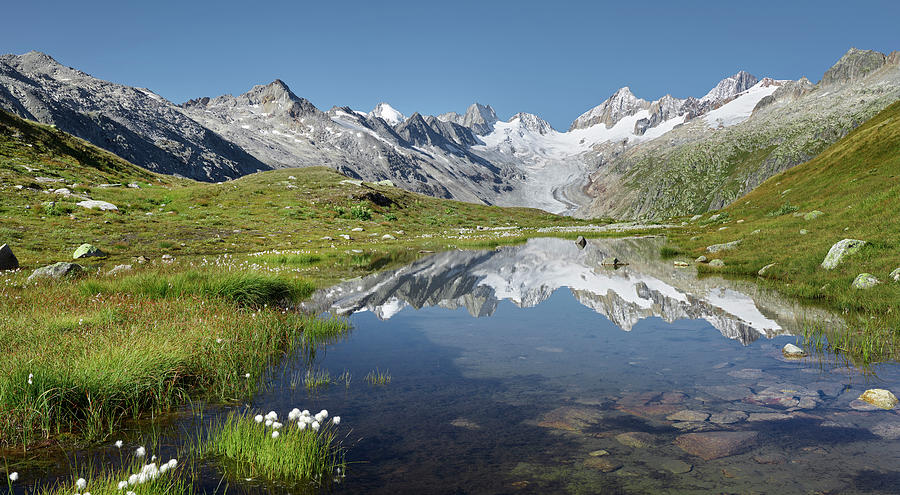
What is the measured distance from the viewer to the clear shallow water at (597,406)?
266 inches

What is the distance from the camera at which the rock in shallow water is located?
740cm

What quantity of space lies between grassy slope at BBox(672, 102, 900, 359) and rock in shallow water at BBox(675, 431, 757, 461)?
6531 mm

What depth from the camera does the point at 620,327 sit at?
54.1 ft

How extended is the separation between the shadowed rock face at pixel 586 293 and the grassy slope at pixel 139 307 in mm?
3286

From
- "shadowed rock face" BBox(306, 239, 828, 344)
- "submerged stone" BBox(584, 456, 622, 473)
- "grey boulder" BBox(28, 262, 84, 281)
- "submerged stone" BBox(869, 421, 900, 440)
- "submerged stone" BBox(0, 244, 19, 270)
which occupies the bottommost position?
"submerged stone" BBox(584, 456, 622, 473)

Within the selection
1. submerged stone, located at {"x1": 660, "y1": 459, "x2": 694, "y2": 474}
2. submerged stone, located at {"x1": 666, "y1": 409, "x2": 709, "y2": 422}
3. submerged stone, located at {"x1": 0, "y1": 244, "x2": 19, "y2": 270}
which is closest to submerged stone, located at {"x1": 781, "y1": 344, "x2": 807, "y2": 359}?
submerged stone, located at {"x1": 666, "y1": 409, "x2": 709, "y2": 422}

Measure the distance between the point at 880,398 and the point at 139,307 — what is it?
18529 millimetres

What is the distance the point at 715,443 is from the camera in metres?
7.72

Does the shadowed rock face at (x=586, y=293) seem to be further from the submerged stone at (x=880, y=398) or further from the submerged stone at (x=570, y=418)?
the submerged stone at (x=570, y=418)

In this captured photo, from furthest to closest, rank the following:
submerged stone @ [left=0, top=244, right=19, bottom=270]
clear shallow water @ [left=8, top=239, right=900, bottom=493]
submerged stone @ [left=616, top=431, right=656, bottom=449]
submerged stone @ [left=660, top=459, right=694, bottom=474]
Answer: submerged stone @ [left=0, top=244, right=19, bottom=270] → submerged stone @ [left=616, top=431, right=656, bottom=449] → submerged stone @ [left=660, top=459, right=694, bottom=474] → clear shallow water @ [left=8, top=239, right=900, bottom=493]

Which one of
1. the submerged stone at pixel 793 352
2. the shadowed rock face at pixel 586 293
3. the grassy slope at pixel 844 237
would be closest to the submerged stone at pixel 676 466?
the submerged stone at pixel 793 352

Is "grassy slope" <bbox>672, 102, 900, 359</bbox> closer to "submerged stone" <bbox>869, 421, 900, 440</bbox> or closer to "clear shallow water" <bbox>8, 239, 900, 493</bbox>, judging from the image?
"clear shallow water" <bbox>8, 239, 900, 493</bbox>

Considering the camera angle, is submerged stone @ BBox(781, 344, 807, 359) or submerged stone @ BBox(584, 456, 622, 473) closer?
submerged stone @ BBox(584, 456, 622, 473)

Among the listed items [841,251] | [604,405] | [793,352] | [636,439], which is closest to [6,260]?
[604,405]
